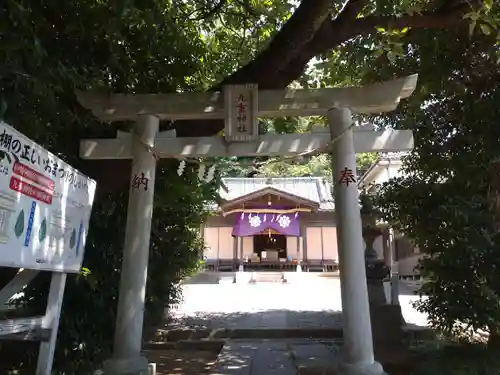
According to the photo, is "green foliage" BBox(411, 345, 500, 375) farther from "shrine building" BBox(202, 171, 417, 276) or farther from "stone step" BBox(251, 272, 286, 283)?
"shrine building" BBox(202, 171, 417, 276)

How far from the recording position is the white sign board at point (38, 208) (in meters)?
2.56

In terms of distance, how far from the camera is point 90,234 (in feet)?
15.1

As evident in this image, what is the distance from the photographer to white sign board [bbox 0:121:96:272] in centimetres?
256

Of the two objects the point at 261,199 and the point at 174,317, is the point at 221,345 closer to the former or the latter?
the point at 174,317

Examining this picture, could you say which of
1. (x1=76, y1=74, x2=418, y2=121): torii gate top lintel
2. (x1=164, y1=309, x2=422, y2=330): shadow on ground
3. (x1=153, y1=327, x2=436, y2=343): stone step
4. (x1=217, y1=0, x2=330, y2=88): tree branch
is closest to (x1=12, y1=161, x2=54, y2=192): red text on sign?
(x1=76, y1=74, x2=418, y2=121): torii gate top lintel

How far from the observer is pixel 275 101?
13.9 ft

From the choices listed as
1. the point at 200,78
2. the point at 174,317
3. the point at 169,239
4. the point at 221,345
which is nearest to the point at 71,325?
the point at 169,239

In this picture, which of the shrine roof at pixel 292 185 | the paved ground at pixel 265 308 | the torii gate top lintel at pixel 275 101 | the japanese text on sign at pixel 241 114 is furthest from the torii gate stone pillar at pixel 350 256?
the shrine roof at pixel 292 185

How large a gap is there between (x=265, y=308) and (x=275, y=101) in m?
8.72

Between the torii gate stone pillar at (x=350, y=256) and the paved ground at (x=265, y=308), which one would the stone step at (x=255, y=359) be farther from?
the torii gate stone pillar at (x=350, y=256)

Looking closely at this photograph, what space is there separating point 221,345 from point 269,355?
5.54 ft

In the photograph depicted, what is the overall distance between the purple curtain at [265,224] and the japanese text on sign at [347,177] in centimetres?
1864

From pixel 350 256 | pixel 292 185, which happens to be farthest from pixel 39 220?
pixel 292 185

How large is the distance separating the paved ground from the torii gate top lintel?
427 cm
